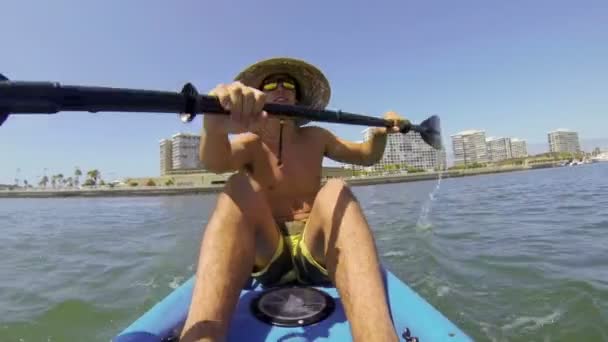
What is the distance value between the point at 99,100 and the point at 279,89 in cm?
158

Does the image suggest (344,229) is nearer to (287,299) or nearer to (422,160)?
(287,299)

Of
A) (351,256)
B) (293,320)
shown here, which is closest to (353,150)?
(351,256)

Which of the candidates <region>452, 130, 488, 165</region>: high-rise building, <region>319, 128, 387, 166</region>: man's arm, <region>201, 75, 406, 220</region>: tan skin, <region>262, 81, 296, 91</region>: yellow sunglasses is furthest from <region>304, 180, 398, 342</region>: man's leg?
<region>452, 130, 488, 165</region>: high-rise building

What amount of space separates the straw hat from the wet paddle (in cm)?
103

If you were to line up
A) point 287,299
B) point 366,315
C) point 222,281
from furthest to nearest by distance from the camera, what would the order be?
point 287,299, point 222,281, point 366,315

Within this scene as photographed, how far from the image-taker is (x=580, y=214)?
7727 mm

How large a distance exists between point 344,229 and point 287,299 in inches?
22.0

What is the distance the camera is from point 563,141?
151250mm

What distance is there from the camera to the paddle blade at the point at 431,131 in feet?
9.80

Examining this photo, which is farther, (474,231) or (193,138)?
(193,138)

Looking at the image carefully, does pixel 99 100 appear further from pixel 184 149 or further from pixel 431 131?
pixel 184 149

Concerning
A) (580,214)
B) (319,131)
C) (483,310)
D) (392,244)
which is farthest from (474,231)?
(319,131)

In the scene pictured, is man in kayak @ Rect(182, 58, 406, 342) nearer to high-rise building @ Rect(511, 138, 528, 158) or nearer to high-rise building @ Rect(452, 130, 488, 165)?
high-rise building @ Rect(452, 130, 488, 165)

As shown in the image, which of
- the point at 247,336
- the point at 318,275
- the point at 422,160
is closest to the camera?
the point at 247,336
